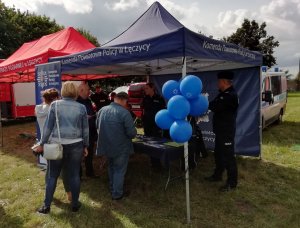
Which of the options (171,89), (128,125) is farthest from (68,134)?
(171,89)

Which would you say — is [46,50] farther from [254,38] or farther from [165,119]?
[254,38]

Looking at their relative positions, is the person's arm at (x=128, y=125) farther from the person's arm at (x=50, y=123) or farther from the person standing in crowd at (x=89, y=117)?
the person standing in crowd at (x=89, y=117)

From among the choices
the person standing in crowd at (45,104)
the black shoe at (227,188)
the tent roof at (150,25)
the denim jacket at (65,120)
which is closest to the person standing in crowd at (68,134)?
the denim jacket at (65,120)

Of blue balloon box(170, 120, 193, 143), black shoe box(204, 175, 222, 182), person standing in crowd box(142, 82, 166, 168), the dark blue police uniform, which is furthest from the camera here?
person standing in crowd box(142, 82, 166, 168)

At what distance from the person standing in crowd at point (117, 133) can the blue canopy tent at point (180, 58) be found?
0.73 meters

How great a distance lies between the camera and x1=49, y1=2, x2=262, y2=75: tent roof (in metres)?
3.88

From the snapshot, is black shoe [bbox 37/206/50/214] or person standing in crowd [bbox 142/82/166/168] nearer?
black shoe [bbox 37/206/50/214]

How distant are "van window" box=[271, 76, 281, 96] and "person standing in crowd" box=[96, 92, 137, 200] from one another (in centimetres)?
721

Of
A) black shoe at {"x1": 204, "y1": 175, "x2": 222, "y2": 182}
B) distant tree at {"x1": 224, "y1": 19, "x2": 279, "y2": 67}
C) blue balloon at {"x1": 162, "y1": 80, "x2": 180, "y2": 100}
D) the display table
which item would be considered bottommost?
black shoe at {"x1": 204, "y1": 175, "x2": 222, "y2": 182}

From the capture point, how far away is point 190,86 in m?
3.75

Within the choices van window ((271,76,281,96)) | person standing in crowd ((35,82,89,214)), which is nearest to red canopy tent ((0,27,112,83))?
person standing in crowd ((35,82,89,214))

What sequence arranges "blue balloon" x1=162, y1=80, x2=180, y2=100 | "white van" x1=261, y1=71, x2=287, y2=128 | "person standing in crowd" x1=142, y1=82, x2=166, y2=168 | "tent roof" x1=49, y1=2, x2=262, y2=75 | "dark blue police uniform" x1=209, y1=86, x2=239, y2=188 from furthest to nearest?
"white van" x1=261, y1=71, x2=287, y2=128, "person standing in crowd" x1=142, y1=82, x2=166, y2=168, "dark blue police uniform" x1=209, y1=86, x2=239, y2=188, "blue balloon" x1=162, y1=80, x2=180, y2=100, "tent roof" x1=49, y1=2, x2=262, y2=75

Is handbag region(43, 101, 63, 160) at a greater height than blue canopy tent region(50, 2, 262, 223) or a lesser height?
lesser

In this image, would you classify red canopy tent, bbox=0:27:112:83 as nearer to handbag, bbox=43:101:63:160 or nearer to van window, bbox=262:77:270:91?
handbag, bbox=43:101:63:160
